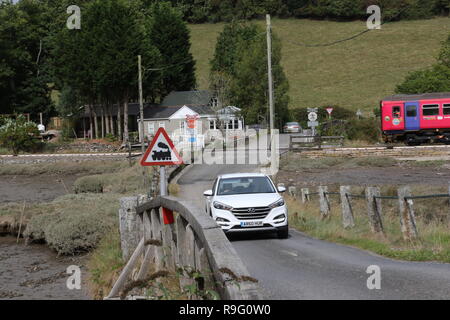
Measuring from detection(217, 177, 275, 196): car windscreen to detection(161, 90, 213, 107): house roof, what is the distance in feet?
219

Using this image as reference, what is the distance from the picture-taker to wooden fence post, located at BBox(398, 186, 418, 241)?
45.3ft

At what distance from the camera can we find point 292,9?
13362 centimetres

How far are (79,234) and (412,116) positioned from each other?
33.1 metres

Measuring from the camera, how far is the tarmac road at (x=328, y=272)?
28.3ft

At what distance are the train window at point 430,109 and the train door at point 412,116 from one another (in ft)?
1.81

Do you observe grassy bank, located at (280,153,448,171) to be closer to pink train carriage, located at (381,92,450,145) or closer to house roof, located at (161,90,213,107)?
pink train carriage, located at (381,92,450,145)

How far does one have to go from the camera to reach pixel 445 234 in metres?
14.2

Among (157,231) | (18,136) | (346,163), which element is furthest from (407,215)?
(18,136)

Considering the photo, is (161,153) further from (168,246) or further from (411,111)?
(411,111)
